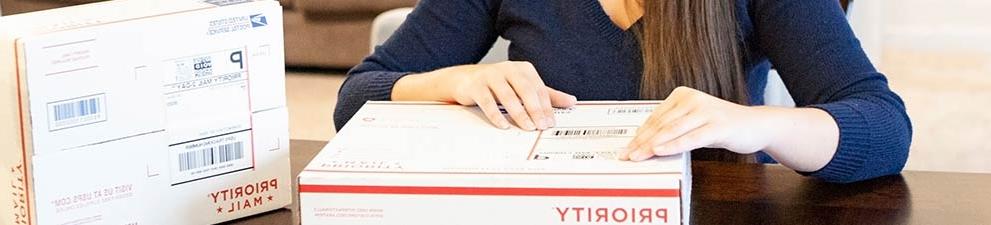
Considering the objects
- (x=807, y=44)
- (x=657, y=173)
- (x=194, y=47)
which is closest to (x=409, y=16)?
(x=807, y=44)

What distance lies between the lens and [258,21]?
97 centimetres

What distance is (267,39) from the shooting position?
0.98 meters

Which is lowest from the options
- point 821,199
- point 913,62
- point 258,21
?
point 913,62

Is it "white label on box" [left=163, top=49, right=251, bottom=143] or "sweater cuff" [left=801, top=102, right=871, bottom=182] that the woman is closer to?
"sweater cuff" [left=801, top=102, right=871, bottom=182]

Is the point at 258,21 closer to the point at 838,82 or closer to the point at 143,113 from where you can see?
the point at 143,113

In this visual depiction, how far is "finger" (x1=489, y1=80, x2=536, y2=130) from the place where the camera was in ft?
3.26

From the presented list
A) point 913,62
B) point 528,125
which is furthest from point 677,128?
point 913,62

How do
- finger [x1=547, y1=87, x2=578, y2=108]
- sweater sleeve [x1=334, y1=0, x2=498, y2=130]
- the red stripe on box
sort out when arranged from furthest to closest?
sweater sleeve [x1=334, y1=0, x2=498, y2=130]
finger [x1=547, y1=87, x2=578, y2=108]
the red stripe on box

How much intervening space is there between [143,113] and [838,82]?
588mm

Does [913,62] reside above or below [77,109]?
below

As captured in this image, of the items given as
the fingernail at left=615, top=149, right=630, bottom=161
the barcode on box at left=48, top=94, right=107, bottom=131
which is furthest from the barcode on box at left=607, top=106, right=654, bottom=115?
the barcode on box at left=48, top=94, right=107, bottom=131

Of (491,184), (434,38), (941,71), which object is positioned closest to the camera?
(491,184)

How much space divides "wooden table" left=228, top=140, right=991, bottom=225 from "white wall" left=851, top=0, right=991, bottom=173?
888 mm

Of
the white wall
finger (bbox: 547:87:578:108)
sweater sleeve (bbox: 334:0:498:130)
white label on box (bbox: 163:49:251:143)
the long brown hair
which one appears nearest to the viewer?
white label on box (bbox: 163:49:251:143)
